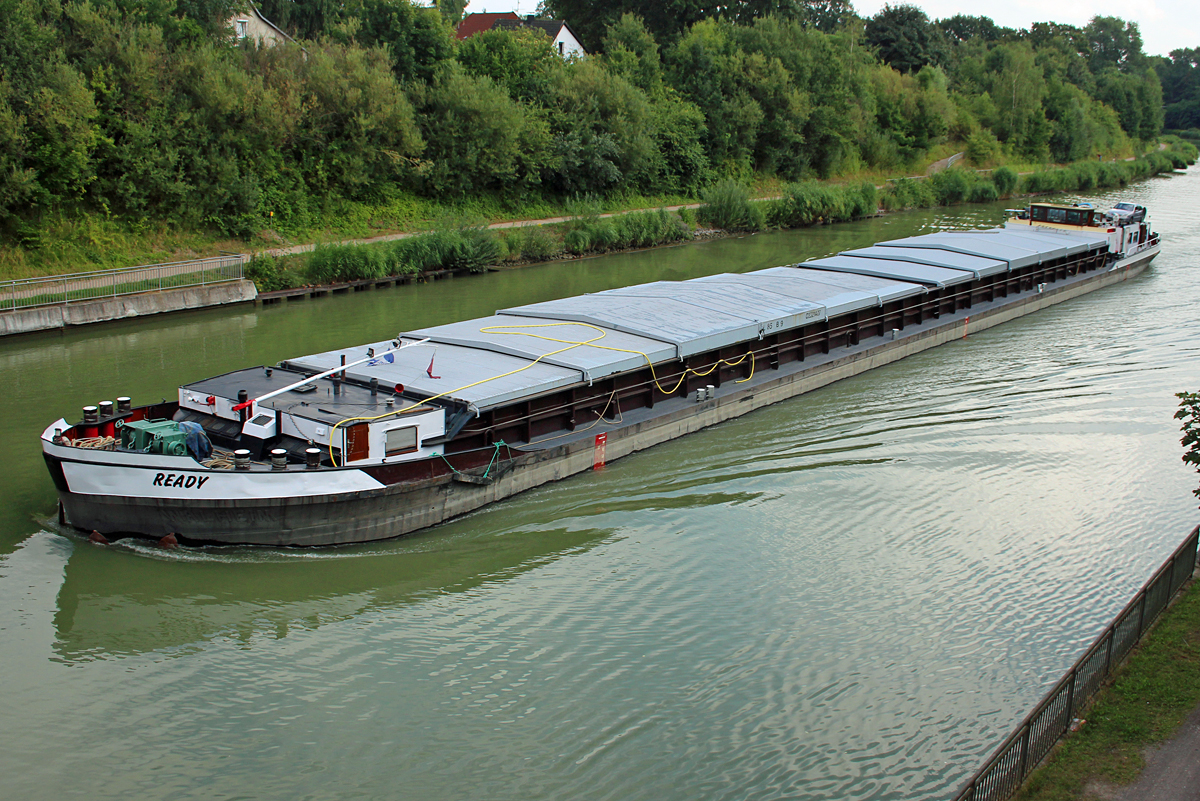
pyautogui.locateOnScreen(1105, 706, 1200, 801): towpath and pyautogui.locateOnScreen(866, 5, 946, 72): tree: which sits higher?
pyautogui.locateOnScreen(866, 5, 946, 72): tree

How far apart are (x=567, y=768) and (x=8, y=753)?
17.7ft

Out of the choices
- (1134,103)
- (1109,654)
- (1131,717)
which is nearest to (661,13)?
(1134,103)

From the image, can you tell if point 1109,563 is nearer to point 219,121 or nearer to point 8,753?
point 8,753

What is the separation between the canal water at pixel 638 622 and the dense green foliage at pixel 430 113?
15170mm

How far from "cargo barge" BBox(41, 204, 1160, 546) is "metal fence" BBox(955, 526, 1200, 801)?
8201 mm

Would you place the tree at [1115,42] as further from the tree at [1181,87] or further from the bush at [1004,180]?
the bush at [1004,180]

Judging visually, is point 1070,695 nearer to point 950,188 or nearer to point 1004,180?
point 950,188

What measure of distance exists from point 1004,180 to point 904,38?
107 feet

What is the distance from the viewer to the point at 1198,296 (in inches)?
1251

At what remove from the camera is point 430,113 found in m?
44.3

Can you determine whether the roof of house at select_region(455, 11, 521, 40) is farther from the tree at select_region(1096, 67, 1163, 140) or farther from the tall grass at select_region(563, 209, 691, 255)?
the tree at select_region(1096, 67, 1163, 140)

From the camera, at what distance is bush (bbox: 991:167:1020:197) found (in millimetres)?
63750

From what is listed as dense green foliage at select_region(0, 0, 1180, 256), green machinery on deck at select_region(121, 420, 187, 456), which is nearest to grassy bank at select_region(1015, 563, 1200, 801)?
green machinery on deck at select_region(121, 420, 187, 456)

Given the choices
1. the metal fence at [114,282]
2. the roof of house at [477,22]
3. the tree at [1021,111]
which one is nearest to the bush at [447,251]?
the metal fence at [114,282]
